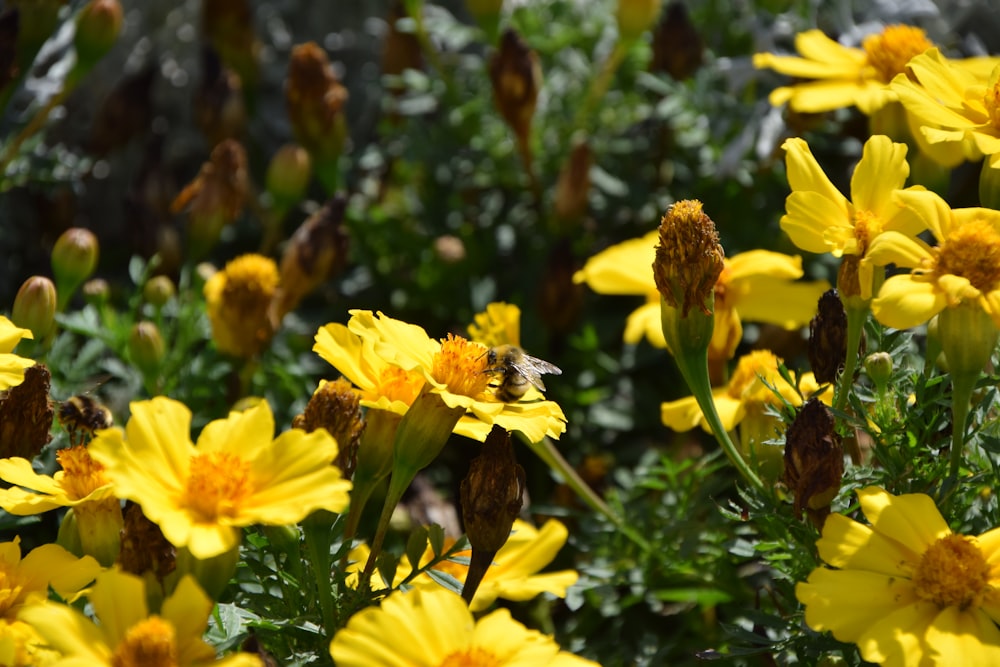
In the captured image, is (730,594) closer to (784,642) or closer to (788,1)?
(784,642)

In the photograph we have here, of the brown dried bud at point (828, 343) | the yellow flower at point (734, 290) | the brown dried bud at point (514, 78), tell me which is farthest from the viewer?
the brown dried bud at point (514, 78)

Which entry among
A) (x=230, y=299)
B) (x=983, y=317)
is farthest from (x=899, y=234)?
(x=230, y=299)

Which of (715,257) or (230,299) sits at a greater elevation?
(715,257)

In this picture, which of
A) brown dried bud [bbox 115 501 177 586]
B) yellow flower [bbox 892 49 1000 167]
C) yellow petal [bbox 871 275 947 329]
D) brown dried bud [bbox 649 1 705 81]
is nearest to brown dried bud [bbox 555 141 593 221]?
brown dried bud [bbox 649 1 705 81]

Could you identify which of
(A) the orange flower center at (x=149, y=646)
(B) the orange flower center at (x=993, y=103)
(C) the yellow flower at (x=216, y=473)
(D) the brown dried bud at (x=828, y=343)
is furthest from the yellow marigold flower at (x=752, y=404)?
(A) the orange flower center at (x=149, y=646)

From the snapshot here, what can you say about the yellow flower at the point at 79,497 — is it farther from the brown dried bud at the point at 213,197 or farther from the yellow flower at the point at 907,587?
the brown dried bud at the point at 213,197
